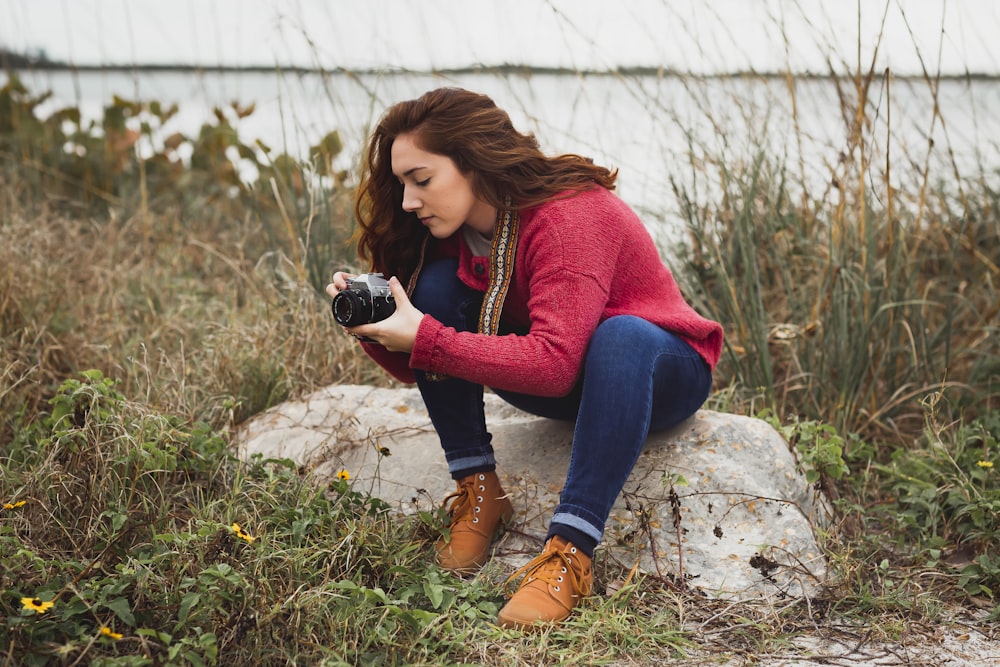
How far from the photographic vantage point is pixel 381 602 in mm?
1922

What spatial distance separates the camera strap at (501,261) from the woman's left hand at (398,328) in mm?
176

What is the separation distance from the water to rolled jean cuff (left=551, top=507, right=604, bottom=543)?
1300mm

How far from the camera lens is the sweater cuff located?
1909 millimetres

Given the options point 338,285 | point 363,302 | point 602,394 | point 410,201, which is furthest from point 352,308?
point 602,394

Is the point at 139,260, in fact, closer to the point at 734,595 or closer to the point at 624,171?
the point at 624,171

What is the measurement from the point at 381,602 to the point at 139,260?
2.69m

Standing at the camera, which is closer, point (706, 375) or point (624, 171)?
point (706, 375)

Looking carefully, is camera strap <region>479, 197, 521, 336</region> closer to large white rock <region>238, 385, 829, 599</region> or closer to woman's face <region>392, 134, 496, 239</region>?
woman's face <region>392, 134, 496, 239</region>

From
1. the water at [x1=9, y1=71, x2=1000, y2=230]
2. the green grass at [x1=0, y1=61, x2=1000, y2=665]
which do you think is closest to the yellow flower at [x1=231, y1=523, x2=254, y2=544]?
the green grass at [x1=0, y1=61, x2=1000, y2=665]

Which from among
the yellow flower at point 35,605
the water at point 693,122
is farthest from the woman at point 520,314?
the water at point 693,122

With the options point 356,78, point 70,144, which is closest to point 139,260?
point 70,144

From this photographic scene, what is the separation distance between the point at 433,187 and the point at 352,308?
1.00ft

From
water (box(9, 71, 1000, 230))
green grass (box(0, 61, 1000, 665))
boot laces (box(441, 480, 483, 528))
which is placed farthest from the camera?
water (box(9, 71, 1000, 230))

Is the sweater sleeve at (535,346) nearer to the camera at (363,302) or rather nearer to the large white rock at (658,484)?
the camera at (363,302)
